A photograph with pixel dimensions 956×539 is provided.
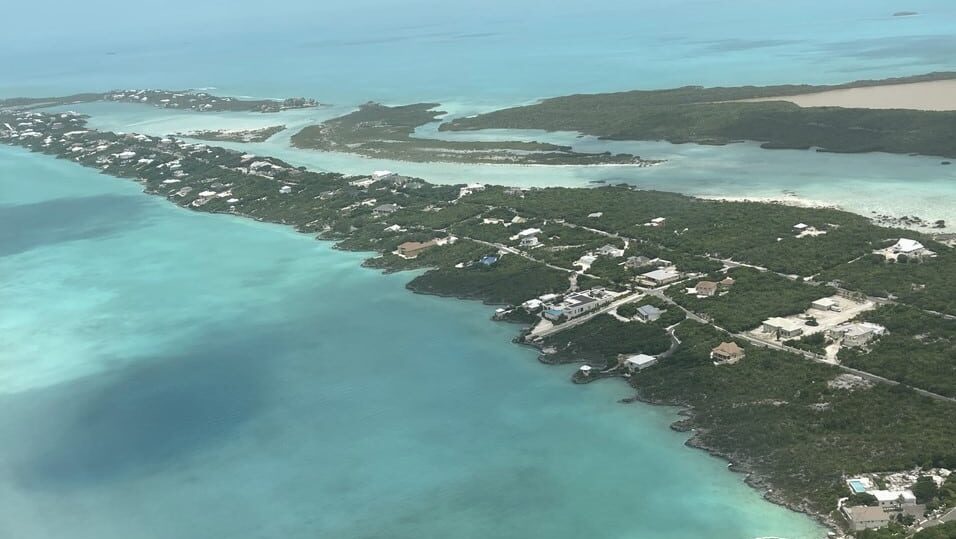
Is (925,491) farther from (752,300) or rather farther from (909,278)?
(909,278)

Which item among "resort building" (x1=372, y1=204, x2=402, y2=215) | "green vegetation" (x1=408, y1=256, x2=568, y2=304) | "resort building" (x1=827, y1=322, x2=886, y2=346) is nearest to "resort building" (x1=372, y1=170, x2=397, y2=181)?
"resort building" (x1=372, y1=204, x2=402, y2=215)

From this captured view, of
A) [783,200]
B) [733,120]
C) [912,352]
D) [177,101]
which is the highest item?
[177,101]

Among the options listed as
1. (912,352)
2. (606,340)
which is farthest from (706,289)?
(912,352)

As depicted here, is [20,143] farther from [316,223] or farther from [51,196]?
[316,223]

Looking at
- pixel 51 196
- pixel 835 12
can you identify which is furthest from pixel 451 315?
pixel 835 12

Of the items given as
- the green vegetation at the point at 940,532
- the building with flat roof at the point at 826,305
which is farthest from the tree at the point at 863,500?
the building with flat roof at the point at 826,305

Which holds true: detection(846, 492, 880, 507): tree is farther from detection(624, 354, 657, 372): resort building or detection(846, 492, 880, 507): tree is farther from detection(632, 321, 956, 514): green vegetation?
detection(624, 354, 657, 372): resort building
